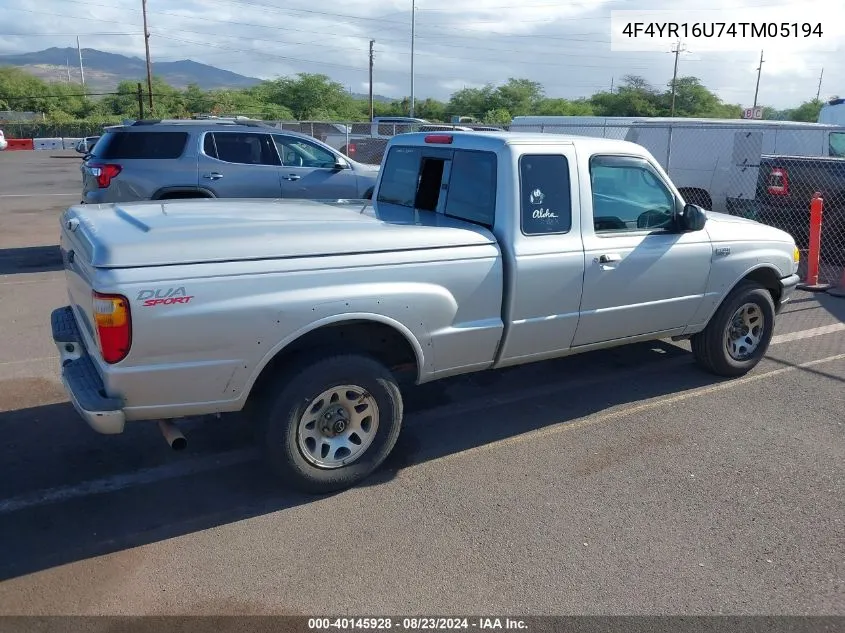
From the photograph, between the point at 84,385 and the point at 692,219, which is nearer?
the point at 84,385

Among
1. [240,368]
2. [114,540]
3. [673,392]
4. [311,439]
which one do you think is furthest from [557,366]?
[114,540]

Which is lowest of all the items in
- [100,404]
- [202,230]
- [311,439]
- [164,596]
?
[164,596]

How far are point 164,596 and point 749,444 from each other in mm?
3637

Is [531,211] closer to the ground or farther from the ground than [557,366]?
farther from the ground

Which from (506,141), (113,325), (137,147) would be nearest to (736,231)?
(506,141)

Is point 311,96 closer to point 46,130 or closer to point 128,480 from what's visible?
point 46,130

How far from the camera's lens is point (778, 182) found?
10.6 m

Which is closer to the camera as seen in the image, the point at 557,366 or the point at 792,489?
the point at 792,489

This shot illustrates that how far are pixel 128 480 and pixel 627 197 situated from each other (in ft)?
12.1

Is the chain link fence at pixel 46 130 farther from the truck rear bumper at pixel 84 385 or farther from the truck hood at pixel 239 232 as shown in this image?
the truck rear bumper at pixel 84 385

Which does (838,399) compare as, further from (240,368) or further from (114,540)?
(114,540)

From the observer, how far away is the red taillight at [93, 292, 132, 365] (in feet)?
10.8

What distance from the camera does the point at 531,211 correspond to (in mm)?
4531

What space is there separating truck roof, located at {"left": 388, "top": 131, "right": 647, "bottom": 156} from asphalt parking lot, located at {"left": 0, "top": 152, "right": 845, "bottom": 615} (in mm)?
1862
